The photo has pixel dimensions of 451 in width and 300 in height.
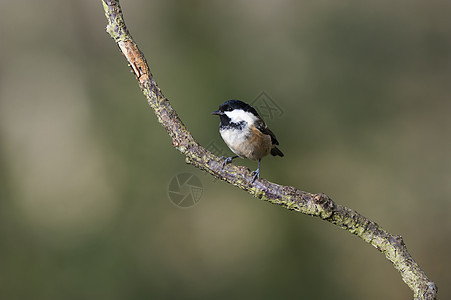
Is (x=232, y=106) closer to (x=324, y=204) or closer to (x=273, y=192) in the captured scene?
(x=273, y=192)

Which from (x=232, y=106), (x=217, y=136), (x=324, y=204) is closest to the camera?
(x=324, y=204)

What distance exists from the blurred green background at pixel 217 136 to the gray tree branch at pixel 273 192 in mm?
2568

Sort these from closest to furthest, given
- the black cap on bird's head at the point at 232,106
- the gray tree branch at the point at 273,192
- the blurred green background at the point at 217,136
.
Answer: the gray tree branch at the point at 273,192 → the black cap on bird's head at the point at 232,106 → the blurred green background at the point at 217,136

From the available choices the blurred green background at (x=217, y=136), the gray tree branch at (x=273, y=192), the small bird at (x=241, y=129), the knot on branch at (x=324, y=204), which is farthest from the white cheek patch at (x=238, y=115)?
the blurred green background at (x=217, y=136)

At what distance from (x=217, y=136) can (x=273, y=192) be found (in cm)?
262

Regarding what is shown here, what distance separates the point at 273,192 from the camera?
155 centimetres

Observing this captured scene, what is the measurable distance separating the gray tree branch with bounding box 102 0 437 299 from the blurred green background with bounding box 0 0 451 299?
8.43 ft

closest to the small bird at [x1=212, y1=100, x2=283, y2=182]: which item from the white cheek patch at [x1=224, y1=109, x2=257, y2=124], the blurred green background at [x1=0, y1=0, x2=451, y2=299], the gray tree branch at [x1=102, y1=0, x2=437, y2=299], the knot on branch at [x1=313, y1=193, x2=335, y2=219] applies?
the white cheek patch at [x1=224, y1=109, x2=257, y2=124]

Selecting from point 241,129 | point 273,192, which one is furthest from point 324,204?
point 241,129

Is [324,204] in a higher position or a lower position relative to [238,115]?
lower

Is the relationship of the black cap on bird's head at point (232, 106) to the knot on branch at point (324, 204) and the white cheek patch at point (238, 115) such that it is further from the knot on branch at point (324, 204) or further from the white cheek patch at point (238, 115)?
the knot on branch at point (324, 204)

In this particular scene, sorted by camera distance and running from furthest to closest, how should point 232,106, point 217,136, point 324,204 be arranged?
point 217,136 → point 232,106 → point 324,204

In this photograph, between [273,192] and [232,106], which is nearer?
[273,192]

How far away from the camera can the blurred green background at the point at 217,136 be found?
4242 mm
